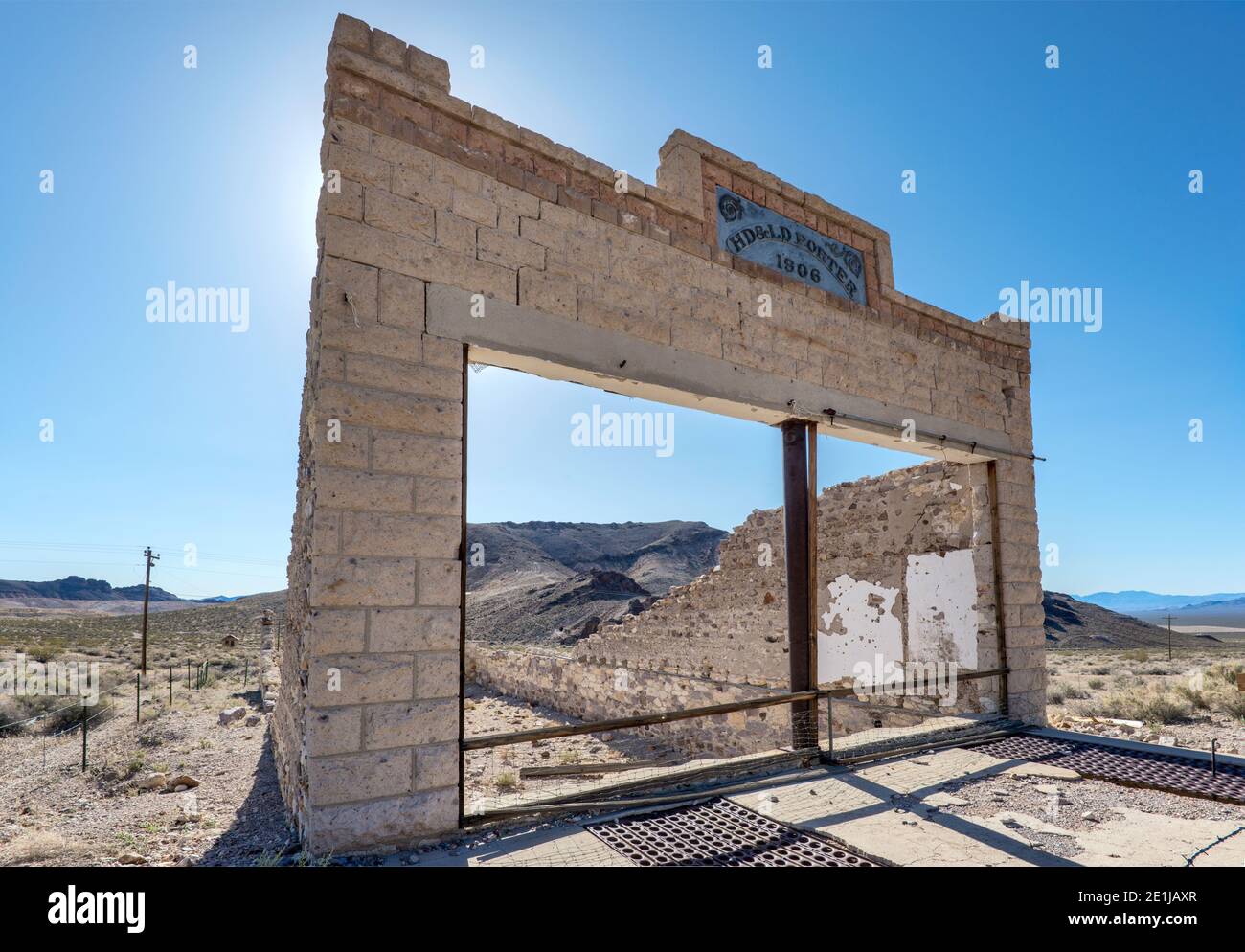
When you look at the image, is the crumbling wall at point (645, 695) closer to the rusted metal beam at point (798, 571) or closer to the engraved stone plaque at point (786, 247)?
the rusted metal beam at point (798, 571)

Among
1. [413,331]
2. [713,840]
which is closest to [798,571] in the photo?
[713,840]

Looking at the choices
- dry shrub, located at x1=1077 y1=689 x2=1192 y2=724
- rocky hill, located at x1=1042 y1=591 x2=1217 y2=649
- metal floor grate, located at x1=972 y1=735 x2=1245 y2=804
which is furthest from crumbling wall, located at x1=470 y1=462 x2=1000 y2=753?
rocky hill, located at x1=1042 y1=591 x2=1217 y2=649

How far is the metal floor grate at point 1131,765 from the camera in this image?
4.52 meters

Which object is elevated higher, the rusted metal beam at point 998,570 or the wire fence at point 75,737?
the rusted metal beam at point 998,570

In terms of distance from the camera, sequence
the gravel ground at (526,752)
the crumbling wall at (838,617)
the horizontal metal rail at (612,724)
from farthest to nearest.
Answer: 1. the crumbling wall at (838,617)
2. the gravel ground at (526,752)
3. the horizontal metal rail at (612,724)

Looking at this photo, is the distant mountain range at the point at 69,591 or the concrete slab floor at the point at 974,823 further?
the distant mountain range at the point at 69,591

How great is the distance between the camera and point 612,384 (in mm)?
4801

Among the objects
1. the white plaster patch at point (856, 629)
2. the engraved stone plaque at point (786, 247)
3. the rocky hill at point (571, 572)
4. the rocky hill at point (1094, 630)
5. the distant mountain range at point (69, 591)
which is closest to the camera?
the engraved stone plaque at point (786, 247)

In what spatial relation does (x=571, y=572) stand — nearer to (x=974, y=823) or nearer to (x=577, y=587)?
(x=577, y=587)

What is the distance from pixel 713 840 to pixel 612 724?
964 mm

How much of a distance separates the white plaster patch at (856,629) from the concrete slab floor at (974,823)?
3623mm

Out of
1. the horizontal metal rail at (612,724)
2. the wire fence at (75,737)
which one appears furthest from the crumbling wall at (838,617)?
the wire fence at (75,737)

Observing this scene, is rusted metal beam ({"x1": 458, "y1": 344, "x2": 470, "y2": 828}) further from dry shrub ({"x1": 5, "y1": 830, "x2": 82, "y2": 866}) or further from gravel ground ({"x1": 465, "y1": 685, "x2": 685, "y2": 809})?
dry shrub ({"x1": 5, "y1": 830, "x2": 82, "y2": 866})
